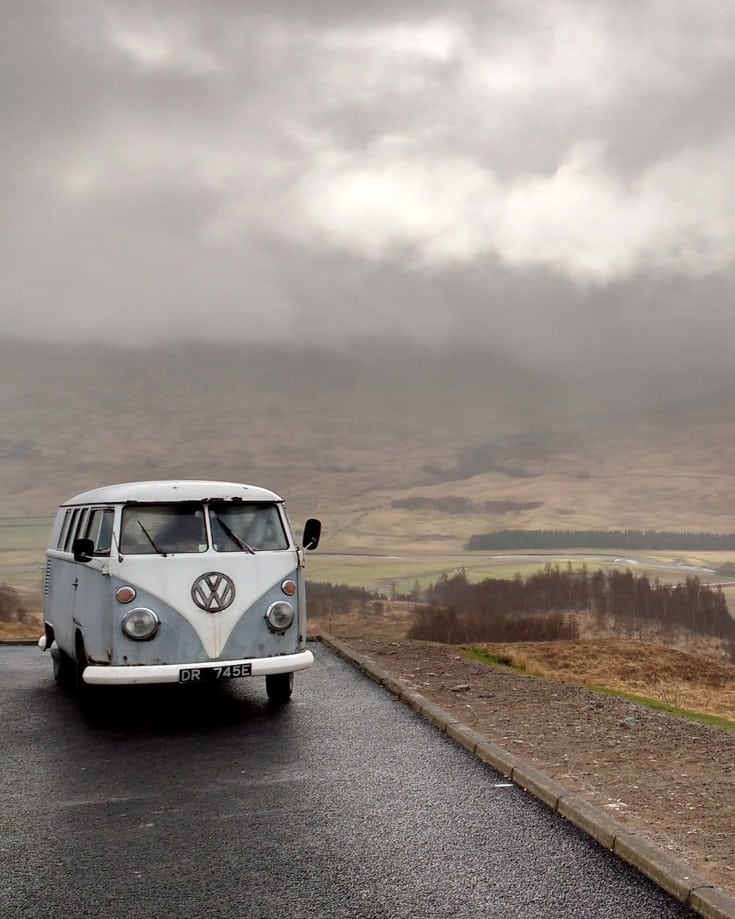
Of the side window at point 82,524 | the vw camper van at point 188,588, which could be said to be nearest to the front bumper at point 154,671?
the vw camper van at point 188,588

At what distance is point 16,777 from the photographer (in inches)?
367

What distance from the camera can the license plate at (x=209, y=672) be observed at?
11.4 metres

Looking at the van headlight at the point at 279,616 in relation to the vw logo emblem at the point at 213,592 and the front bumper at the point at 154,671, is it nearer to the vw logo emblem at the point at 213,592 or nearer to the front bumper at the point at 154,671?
the front bumper at the point at 154,671

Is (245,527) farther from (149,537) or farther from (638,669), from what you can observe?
(638,669)

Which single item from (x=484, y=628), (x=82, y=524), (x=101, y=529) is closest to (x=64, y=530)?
(x=82, y=524)

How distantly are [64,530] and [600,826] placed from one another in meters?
10.4

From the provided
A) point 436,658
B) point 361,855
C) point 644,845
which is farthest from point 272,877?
point 436,658

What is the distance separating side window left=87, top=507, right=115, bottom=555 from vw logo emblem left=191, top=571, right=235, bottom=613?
4.36 ft

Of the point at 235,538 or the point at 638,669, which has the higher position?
the point at 235,538

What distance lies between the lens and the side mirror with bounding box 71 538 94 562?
40.1 feet

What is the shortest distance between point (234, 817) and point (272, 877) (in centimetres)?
153

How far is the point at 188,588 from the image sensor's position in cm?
1177

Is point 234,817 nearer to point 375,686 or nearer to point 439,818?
point 439,818

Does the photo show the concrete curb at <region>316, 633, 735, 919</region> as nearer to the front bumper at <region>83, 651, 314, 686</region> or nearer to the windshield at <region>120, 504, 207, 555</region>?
the front bumper at <region>83, 651, 314, 686</region>
